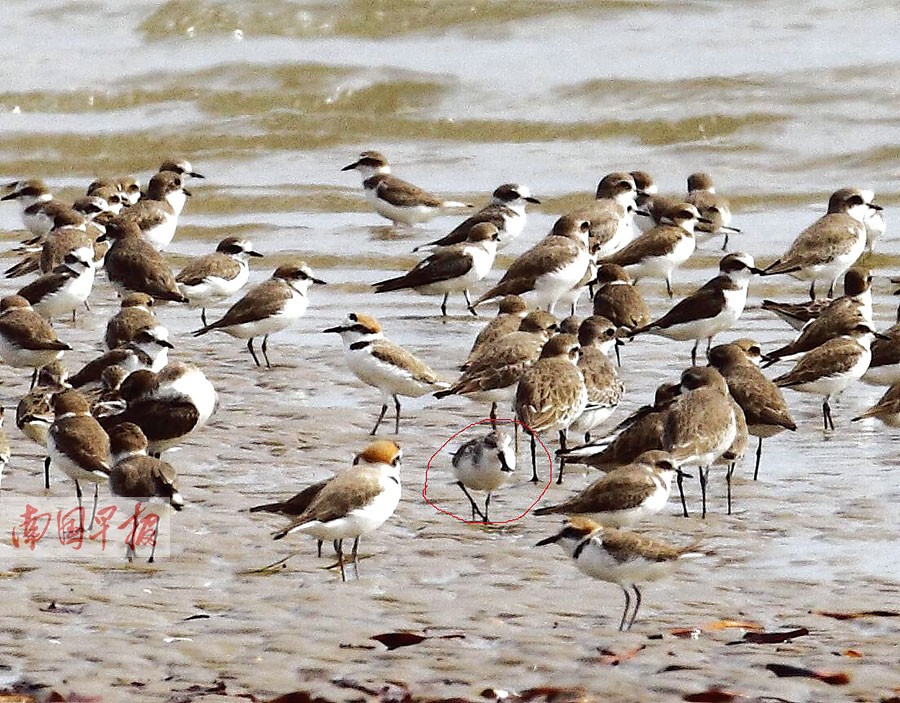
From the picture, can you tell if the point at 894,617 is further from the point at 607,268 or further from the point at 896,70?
the point at 896,70

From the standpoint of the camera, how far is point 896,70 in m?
24.2

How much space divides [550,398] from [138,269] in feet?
17.7

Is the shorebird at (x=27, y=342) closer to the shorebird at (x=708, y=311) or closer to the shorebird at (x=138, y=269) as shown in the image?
the shorebird at (x=138, y=269)

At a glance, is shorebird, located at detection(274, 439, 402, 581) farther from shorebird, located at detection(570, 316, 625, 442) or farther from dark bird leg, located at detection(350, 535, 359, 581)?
shorebird, located at detection(570, 316, 625, 442)

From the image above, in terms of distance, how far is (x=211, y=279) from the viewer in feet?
46.5

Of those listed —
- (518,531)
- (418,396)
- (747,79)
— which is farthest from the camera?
(747,79)

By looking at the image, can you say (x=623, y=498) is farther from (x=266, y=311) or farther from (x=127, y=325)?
(x=266, y=311)

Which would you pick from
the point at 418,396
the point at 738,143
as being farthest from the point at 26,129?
the point at 418,396

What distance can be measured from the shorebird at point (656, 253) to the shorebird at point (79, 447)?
7.06 metres

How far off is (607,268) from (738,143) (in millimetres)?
8922

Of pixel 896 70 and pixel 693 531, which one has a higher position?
pixel 896 70

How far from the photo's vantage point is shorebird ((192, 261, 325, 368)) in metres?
12.8

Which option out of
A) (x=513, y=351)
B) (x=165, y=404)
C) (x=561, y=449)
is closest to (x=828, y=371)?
(x=513, y=351)

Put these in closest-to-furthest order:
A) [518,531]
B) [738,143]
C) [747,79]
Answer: [518,531], [738,143], [747,79]
